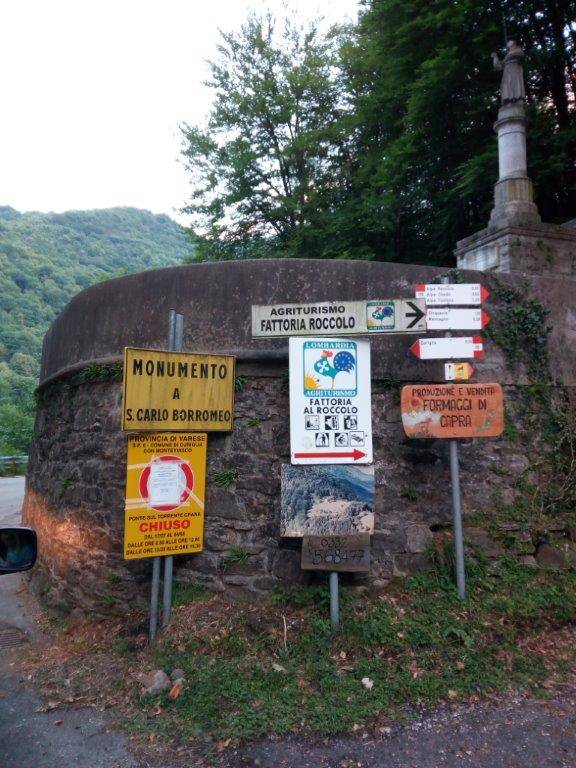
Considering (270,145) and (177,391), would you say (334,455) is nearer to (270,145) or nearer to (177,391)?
(177,391)

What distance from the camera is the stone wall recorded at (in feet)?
15.3

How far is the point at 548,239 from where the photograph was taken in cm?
718

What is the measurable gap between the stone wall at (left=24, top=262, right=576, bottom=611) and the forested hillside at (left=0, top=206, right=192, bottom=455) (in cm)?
1949

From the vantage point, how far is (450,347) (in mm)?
4383

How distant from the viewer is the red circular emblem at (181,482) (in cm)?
447

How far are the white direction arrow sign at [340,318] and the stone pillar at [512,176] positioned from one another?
3.66 metres

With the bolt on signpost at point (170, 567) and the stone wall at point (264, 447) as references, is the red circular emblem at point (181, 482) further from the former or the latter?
the bolt on signpost at point (170, 567)

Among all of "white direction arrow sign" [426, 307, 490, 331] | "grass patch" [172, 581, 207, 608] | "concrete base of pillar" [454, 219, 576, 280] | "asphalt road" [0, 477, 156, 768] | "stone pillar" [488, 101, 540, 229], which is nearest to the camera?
"asphalt road" [0, 477, 156, 768]

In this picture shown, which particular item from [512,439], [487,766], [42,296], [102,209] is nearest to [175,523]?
[487,766]

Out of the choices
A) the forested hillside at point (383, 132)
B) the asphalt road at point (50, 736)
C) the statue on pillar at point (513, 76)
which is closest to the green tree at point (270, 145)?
the forested hillside at point (383, 132)

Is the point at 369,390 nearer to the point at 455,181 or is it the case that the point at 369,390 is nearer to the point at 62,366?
the point at 62,366

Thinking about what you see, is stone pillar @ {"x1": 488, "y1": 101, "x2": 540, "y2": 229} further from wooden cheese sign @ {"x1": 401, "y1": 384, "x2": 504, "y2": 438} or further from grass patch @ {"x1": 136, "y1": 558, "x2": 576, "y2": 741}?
grass patch @ {"x1": 136, "y1": 558, "x2": 576, "y2": 741}

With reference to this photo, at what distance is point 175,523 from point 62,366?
9.56 ft

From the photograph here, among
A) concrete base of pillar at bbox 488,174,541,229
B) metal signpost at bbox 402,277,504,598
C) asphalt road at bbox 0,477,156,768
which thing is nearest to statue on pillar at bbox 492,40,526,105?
concrete base of pillar at bbox 488,174,541,229
